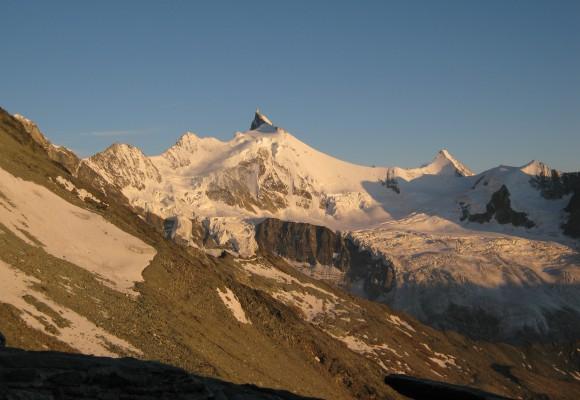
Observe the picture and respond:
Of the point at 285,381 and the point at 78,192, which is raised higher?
the point at 78,192

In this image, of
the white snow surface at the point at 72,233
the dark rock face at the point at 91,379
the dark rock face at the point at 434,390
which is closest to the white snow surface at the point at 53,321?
the white snow surface at the point at 72,233

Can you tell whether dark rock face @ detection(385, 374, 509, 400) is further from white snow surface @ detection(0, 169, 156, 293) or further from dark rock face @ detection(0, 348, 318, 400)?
white snow surface @ detection(0, 169, 156, 293)

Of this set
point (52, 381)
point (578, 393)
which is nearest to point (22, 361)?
point (52, 381)

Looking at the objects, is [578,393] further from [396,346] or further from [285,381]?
[285,381]

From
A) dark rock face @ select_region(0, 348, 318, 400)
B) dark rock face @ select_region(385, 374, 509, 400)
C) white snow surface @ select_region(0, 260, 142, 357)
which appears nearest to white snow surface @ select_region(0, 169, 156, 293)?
white snow surface @ select_region(0, 260, 142, 357)

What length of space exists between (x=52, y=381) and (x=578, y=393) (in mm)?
188695

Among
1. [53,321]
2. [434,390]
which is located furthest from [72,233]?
[434,390]

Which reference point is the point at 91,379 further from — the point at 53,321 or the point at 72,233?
the point at 72,233

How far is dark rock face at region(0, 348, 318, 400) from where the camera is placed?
21.4m

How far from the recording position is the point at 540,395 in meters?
177

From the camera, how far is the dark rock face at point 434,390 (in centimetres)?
2830

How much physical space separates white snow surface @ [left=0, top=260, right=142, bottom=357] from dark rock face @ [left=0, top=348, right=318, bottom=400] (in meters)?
31.5

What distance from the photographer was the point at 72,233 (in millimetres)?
83000

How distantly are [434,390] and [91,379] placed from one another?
1248cm
